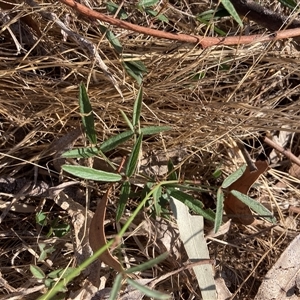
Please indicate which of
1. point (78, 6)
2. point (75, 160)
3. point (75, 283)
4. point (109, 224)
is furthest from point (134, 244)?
point (78, 6)

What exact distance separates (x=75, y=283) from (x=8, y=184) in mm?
352

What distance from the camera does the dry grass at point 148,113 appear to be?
1418mm

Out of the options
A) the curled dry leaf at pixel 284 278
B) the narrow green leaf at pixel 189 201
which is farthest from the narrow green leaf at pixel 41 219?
the curled dry leaf at pixel 284 278

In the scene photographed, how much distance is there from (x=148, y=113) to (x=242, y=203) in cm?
39

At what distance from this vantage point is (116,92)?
1424 millimetres

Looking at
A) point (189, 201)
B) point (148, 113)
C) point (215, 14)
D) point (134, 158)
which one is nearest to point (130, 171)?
point (134, 158)

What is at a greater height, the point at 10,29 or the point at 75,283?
the point at 10,29

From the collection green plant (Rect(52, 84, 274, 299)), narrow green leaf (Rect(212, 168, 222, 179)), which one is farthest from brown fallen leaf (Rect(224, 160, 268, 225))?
green plant (Rect(52, 84, 274, 299))

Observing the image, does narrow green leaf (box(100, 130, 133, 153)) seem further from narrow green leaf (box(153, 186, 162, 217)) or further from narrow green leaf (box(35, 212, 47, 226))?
narrow green leaf (box(35, 212, 47, 226))

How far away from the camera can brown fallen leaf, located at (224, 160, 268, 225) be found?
1469mm

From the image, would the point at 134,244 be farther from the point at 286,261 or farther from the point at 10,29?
the point at 10,29

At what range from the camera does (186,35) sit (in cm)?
127

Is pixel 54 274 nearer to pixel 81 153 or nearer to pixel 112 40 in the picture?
pixel 81 153

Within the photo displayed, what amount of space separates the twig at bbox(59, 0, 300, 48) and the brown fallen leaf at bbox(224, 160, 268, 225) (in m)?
0.37
